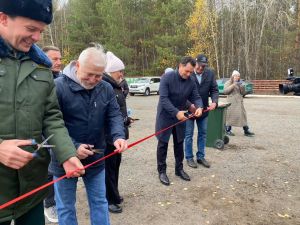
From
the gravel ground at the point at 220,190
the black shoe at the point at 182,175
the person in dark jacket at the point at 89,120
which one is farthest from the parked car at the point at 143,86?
the person in dark jacket at the point at 89,120

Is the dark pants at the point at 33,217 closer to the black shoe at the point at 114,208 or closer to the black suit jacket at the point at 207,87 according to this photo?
the black shoe at the point at 114,208

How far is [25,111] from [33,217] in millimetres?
667

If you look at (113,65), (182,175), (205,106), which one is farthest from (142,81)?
(113,65)

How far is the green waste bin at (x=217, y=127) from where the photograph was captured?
7.07 meters

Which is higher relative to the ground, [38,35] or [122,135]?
[38,35]

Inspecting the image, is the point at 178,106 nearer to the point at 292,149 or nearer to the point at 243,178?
the point at 243,178

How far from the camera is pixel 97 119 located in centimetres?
281

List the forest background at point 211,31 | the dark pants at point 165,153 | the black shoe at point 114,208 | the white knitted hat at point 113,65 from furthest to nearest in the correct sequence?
the forest background at point 211,31 → the dark pants at point 165,153 → the black shoe at point 114,208 → the white knitted hat at point 113,65

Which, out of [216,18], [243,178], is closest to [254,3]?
Result: [216,18]

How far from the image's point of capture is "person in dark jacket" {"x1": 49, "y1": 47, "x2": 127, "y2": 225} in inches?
105

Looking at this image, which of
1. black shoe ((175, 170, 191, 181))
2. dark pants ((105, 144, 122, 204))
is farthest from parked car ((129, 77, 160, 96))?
dark pants ((105, 144, 122, 204))

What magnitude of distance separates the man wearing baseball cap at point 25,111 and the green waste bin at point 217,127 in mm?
5331

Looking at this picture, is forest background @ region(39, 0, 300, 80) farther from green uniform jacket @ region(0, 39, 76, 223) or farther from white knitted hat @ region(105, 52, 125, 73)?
green uniform jacket @ region(0, 39, 76, 223)

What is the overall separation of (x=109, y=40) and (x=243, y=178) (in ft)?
102
